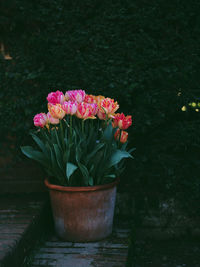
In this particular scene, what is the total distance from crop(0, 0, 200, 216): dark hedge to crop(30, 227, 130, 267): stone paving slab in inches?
25.9

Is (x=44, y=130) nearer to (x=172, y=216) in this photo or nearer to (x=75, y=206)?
(x=75, y=206)

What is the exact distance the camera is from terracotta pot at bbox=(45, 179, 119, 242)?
208 cm

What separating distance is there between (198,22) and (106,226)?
67.0 inches

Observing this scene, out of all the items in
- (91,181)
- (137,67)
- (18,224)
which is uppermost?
(137,67)

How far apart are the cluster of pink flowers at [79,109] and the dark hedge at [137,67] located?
1.33 ft

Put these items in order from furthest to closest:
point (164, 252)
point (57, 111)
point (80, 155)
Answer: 1. point (164, 252)
2. point (80, 155)
3. point (57, 111)

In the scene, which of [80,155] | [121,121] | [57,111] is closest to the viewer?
[57,111]

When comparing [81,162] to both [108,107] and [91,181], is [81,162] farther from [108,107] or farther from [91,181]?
[108,107]

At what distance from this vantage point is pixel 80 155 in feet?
6.55

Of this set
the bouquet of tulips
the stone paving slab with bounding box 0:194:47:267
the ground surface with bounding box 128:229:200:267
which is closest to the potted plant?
the bouquet of tulips

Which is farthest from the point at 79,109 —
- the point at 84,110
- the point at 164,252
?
the point at 164,252

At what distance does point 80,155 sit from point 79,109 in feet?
0.96

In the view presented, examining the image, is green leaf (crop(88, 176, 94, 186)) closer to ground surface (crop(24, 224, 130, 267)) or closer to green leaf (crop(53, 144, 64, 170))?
green leaf (crop(53, 144, 64, 170))

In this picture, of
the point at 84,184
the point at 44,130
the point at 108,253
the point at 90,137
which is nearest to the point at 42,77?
the point at 44,130
